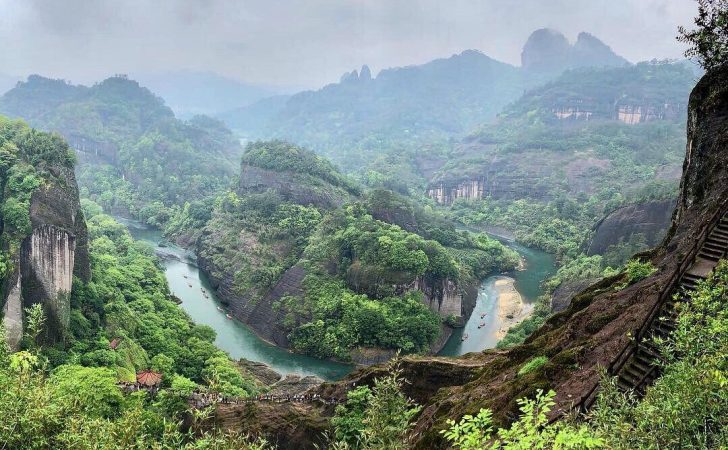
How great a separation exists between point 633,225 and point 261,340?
48194 millimetres

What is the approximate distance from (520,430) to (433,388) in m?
16.8

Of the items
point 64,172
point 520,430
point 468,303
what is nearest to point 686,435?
point 520,430

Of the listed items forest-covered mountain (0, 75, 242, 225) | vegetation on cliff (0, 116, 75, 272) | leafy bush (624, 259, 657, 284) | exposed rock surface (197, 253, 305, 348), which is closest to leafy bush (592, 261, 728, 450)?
leafy bush (624, 259, 657, 284)

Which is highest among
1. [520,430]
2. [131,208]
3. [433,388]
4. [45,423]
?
[520,430]

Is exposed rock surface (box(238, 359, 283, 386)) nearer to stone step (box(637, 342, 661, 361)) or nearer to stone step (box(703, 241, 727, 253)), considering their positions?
stone step (box(637, 342, 661, 361))

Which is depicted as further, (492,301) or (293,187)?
(293,187)

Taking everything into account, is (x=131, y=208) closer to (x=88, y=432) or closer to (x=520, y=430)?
(x=88, y=432)

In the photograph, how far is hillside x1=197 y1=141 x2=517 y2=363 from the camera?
48.1 meters

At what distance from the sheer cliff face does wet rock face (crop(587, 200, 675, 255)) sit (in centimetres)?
5829

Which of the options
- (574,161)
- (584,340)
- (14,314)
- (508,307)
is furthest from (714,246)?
(574,161)

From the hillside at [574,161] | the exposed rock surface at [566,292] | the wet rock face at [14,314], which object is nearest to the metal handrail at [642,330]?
the wet rock face at [14,314]

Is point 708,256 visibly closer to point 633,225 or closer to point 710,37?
point 710,37

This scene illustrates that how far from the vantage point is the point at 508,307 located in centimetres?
6097

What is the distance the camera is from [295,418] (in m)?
24.7
